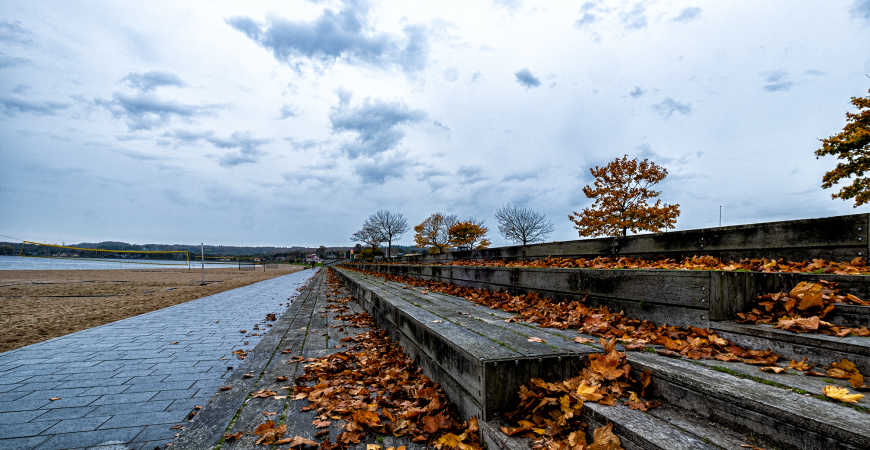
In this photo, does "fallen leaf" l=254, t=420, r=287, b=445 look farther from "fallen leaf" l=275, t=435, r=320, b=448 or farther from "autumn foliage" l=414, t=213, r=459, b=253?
"autumn foliage" l=414, t=213, r=459, b=253

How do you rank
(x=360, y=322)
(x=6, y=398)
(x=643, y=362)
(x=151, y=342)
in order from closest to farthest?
(x=643, y=362)
(x=6, y=398)
(x=151, y=342)
(x=360, y=322)

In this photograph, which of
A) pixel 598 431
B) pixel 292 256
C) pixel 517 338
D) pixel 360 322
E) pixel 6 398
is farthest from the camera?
pixel 292 256

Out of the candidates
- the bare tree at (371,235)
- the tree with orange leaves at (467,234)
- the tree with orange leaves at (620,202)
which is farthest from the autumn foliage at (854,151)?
the bare tree at (371,235)

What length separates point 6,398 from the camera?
129 inches

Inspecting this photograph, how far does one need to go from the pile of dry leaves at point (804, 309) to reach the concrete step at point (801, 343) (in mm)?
76

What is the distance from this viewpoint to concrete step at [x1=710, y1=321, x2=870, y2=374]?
1712mm

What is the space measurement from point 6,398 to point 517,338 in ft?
15.3

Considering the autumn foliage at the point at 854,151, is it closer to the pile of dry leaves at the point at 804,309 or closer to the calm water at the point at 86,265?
the pile of dry leaves at the point at 804,309

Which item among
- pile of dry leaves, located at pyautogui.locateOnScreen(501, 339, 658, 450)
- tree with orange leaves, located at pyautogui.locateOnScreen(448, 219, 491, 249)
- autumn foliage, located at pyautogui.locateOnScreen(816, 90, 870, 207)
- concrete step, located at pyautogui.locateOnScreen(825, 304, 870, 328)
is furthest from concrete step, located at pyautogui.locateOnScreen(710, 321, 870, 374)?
tree with orange leaves, located at pyautogui.locateOnScreen(448, 219, 491, 249)

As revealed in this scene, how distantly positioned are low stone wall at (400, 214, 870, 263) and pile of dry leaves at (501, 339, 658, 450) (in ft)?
9.01

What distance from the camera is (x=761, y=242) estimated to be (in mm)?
3863

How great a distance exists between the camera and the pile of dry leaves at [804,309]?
6.58 ft

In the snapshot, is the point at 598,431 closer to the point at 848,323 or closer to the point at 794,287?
the point at 848,323

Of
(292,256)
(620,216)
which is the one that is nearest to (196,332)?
(620,216)
